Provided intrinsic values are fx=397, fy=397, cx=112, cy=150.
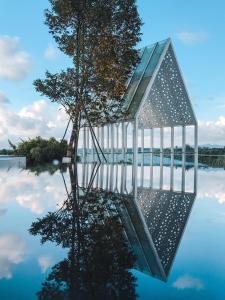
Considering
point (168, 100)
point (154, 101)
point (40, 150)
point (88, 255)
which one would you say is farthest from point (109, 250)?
point (168, 100)

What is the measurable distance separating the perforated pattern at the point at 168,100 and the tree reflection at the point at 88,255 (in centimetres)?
1763

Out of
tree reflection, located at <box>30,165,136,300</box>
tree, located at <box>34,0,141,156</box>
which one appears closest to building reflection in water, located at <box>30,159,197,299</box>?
tree reflection, located at <box>30,165,136,300</box>

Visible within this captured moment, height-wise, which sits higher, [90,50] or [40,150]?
[90,50]

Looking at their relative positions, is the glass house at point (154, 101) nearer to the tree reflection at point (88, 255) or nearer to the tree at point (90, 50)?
the tree at point (90, 50)

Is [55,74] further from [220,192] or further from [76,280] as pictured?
[76,280]

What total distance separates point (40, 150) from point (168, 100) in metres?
8.69

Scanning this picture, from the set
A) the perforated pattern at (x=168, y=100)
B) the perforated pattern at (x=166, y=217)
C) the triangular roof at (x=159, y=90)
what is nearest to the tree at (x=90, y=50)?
the triangular roof at (x=159, y=90)

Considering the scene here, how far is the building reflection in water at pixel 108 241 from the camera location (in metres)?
2.55

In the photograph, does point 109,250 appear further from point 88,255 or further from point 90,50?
point 90,50

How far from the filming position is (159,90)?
23453mm

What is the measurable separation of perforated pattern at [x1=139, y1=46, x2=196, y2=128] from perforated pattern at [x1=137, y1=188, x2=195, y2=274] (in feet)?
48.1

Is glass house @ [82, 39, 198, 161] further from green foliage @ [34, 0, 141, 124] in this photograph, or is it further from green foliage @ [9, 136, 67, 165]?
green foliage @ [9, 136, 67, 165]

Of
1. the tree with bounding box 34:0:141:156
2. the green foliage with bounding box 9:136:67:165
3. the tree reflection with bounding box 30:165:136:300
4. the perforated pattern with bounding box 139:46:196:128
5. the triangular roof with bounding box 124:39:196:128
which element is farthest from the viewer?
the green foliage with bounding box 9:136:67:165

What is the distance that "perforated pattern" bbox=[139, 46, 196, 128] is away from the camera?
2241cm
